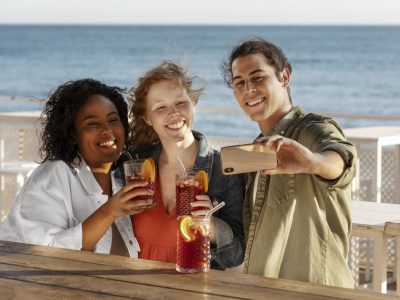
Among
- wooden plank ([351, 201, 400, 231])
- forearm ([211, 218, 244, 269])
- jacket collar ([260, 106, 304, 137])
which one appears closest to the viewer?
jacket collar ([260, 106, 304, 137])

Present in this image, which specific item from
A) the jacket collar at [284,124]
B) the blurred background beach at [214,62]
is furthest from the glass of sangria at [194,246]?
the blurred background beach at [214,62]

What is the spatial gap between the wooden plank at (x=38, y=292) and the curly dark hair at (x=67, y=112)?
800 millimetres

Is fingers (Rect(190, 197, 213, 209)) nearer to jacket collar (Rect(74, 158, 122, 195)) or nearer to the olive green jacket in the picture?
the olive green jacket

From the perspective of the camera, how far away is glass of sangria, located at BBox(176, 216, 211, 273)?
2314mm

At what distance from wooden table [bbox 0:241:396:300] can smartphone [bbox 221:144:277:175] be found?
10.8 inches

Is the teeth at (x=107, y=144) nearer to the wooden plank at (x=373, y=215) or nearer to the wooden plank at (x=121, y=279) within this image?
the wooden plank at (x=121, y=279)

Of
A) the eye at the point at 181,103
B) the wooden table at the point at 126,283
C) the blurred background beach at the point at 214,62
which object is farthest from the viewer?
the blurred background beach at the point at 214,62

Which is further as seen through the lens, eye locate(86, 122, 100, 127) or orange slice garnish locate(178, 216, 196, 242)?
eye locate(86, 122, 100, 127)

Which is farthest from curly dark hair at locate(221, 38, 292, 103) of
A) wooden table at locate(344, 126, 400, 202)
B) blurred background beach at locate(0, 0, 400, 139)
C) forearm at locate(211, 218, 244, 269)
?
blurred background beach at locate(0, 0, 400, 139)

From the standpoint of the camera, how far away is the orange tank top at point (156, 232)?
9.34 feet

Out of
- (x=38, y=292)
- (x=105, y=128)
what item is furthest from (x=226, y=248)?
(x=38, y=292)
